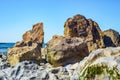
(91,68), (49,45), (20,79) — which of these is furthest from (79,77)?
(49,45)

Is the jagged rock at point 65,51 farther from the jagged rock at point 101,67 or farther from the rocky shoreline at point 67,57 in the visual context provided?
the jagged rock at point 101,67

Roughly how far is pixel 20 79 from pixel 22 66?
6.83 ft

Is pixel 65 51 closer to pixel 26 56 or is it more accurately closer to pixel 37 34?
pixel 26 56

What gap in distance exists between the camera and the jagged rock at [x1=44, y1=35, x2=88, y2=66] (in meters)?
25.5

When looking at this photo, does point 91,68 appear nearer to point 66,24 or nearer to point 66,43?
point 66,43

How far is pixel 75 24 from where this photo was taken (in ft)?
150

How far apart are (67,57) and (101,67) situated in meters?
15.3

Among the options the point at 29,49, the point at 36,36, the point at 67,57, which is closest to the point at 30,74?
the point at 67,57

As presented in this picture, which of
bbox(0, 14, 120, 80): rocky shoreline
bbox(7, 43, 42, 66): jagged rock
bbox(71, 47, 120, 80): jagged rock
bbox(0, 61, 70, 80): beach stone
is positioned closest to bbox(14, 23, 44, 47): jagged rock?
bbox(0, 14, 120, 80): rocky shoreline

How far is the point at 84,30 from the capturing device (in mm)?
46844

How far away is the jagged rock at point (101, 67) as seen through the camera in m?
10.2

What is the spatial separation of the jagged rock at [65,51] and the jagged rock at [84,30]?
1572 cm

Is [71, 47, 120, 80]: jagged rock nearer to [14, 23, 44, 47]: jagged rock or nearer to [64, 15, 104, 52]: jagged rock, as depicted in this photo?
[14, 23, 44, 47]: jagged rock

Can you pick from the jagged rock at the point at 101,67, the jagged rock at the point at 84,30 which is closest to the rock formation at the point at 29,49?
the jagged rock at the point at 84,30
